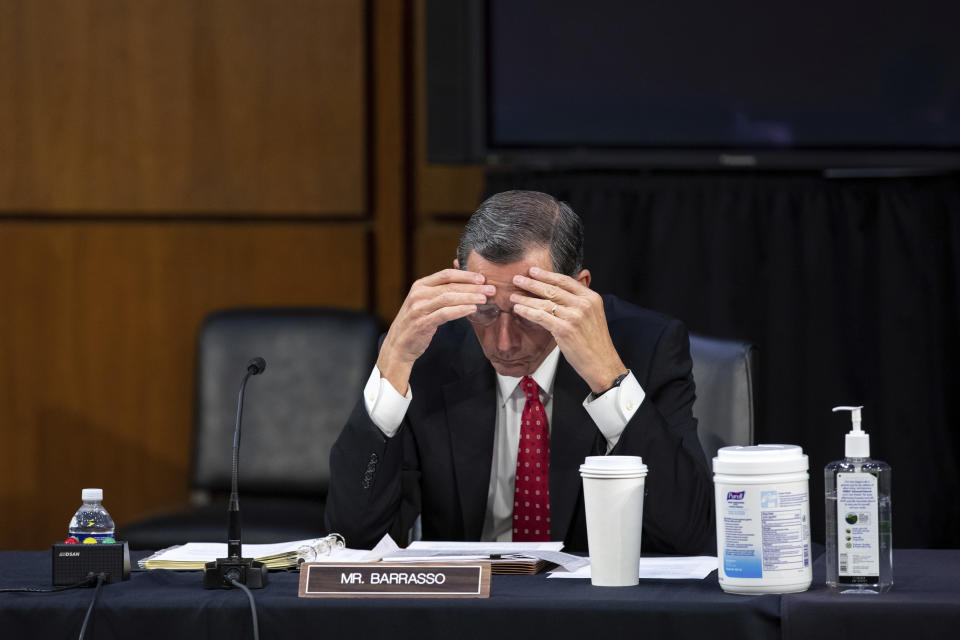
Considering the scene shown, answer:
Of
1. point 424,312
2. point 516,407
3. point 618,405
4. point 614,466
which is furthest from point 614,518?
point 516,407

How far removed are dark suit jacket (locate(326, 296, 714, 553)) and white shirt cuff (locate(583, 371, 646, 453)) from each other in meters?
0.03

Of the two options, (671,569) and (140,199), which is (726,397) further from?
(140,199)

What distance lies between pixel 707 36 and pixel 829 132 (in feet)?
1.44

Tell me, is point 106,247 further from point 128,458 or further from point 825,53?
point 825,53

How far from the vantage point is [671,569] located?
5.43 feet

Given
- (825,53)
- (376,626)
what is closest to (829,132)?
(825,53)

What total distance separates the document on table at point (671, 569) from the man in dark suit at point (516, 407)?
0.63 ft

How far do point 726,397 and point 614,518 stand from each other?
2.64 feet

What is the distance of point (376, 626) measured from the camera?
56.6 inches

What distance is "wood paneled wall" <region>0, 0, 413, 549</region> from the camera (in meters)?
3.78

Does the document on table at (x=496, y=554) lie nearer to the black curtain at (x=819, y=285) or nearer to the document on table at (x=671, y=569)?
the document on table at (x=671, y=569)

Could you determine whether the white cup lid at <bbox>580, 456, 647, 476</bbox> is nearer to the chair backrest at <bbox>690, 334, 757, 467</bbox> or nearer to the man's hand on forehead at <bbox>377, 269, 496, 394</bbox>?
the man's hand on forehead at <bbox>377, 269, 496, 394</bbox>

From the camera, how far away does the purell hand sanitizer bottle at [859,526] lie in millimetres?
1445

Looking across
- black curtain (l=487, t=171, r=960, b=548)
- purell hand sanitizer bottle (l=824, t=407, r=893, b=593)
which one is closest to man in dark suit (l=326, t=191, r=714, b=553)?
purell hand sanitizer bottle (l=824, t=407, r=893, b=593)
